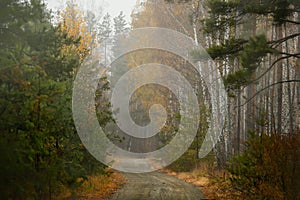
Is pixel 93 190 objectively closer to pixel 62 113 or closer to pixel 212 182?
pixel 212 182

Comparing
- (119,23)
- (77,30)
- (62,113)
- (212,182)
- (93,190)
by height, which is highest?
(119,23)

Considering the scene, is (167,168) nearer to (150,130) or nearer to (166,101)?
(166,101)

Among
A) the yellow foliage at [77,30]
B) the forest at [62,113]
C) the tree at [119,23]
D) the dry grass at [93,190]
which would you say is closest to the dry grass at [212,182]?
the forest at [62,113]

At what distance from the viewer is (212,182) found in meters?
14.8

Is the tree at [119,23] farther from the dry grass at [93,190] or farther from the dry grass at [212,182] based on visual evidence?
the dry grass at [93,190]

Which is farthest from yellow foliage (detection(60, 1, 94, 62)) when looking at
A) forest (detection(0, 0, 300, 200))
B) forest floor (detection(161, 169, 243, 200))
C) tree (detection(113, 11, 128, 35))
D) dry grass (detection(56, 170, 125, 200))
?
tree (detection(113, 11, 128, 35))

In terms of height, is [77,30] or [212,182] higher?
[77,30]

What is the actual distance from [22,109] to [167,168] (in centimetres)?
2011

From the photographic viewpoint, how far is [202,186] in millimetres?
15906

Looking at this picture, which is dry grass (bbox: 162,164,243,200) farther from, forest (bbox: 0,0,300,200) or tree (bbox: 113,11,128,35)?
tree (bbox: 113,11,128,35)

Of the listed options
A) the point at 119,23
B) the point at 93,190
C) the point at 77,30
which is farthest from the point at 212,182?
the point at 119,23

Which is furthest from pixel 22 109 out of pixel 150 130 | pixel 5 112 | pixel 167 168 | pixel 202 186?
pixel 150 130

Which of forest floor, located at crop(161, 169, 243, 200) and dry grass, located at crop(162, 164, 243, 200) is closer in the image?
forest floor, located at crop(161, 169, 243, 200)

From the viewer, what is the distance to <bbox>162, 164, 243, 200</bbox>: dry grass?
1154cm
